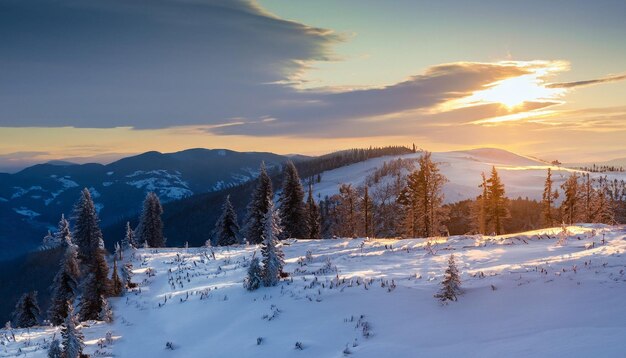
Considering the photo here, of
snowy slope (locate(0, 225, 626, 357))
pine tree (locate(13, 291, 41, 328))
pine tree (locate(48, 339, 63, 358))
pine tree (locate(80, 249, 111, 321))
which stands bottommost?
A: pine tree (locate(13, 291, 41, 328))

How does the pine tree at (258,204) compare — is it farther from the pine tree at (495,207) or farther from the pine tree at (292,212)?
the pine tree at (495,207)

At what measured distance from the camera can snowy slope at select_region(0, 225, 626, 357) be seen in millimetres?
7629

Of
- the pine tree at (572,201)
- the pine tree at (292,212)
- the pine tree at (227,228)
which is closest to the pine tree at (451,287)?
the pine tree at (292,212)

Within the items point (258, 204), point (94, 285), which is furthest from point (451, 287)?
point (258, 204)

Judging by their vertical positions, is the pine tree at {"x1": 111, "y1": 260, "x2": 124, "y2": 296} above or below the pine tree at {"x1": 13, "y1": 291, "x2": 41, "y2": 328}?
above

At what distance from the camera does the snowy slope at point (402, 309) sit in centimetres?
763

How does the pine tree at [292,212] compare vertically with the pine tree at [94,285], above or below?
above

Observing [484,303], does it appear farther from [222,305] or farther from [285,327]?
[222,305]

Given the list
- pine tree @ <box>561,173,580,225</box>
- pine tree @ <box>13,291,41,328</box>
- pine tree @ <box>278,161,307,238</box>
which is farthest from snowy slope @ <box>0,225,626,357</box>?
pine tree @ <box>561,173,580,225</box>

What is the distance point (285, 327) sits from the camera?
994cm

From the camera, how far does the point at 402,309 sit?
959 centimetres

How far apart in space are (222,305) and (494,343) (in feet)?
24.7

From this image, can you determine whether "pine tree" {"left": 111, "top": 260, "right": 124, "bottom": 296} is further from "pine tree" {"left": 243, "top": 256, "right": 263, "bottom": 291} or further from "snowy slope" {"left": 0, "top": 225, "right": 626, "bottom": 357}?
"pine tree" {"left": 243, "top": 256, "right": 263, "bottom": 291}

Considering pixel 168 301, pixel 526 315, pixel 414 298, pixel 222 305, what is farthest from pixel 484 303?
pixel 168 301
